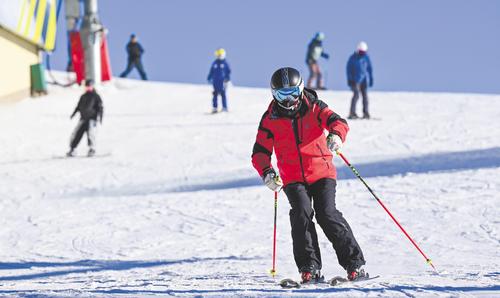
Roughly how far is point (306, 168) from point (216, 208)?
410 cm

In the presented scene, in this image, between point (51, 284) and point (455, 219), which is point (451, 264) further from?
point (51, 284)

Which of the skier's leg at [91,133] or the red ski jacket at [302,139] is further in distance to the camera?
the skier's leg at [91,133]

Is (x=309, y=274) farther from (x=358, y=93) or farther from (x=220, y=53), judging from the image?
(x=220, y=53)

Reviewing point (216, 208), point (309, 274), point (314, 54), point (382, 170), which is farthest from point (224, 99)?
point (309, 274)

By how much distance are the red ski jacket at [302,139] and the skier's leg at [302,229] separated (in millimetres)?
115

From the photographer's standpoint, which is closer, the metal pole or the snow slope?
the snow slope

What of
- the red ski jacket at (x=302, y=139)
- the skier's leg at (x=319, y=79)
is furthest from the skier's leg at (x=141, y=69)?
the red ski jacket at (x=302, y=139)

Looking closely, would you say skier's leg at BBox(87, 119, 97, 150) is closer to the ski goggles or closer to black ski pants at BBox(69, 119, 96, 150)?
black ski pants at BBox(69, 119, 96, 150)

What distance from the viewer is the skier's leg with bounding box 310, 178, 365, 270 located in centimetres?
486

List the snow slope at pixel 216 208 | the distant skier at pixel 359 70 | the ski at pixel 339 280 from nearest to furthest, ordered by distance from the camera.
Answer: the ski at pixel 339 280 < the snow slope at pixel 216 208 < the distant skier at pixel 359 70

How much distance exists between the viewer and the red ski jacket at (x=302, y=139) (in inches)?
193

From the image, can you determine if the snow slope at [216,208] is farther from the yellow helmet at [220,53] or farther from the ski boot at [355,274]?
the yellow helmet at [220,53]

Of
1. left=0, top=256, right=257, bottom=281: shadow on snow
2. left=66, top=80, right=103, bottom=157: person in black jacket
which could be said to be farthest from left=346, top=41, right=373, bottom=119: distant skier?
left=0, top=256, right=257, bottom=281: shadow on snow

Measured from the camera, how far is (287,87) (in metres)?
4.80
